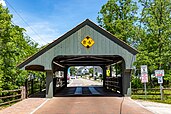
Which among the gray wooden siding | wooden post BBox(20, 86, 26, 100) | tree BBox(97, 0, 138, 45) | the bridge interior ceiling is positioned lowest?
wooden post BBox(20, 86, 26, 100)

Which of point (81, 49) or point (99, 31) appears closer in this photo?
point (81, 49)

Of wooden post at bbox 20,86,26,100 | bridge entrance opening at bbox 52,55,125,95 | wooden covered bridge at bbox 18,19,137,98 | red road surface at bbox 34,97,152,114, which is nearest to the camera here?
red road surface at bbox 34,97,152,114

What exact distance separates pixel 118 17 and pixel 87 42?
1541cm

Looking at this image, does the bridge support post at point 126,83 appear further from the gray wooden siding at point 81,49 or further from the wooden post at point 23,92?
the wooden post at point 23,92

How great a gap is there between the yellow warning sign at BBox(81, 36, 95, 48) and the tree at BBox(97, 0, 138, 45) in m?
12.5

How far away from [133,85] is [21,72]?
11.9m

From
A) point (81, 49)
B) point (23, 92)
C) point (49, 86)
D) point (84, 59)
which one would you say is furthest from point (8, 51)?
point (84, 59)

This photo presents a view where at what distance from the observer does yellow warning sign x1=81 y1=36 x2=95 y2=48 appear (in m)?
20.6

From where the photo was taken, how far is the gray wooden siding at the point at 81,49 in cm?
2058

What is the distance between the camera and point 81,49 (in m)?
20.6

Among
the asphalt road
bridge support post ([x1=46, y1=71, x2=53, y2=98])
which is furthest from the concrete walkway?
bridge support post ([x1=46, y1=71, x2=53, y2=98])

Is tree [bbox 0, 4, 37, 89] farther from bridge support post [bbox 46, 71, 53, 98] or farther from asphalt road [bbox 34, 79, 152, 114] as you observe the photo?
asphalt road [bbox 34, 79, 152, 114]

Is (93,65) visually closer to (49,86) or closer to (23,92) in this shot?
(49,86)

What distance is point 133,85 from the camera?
2761cm
